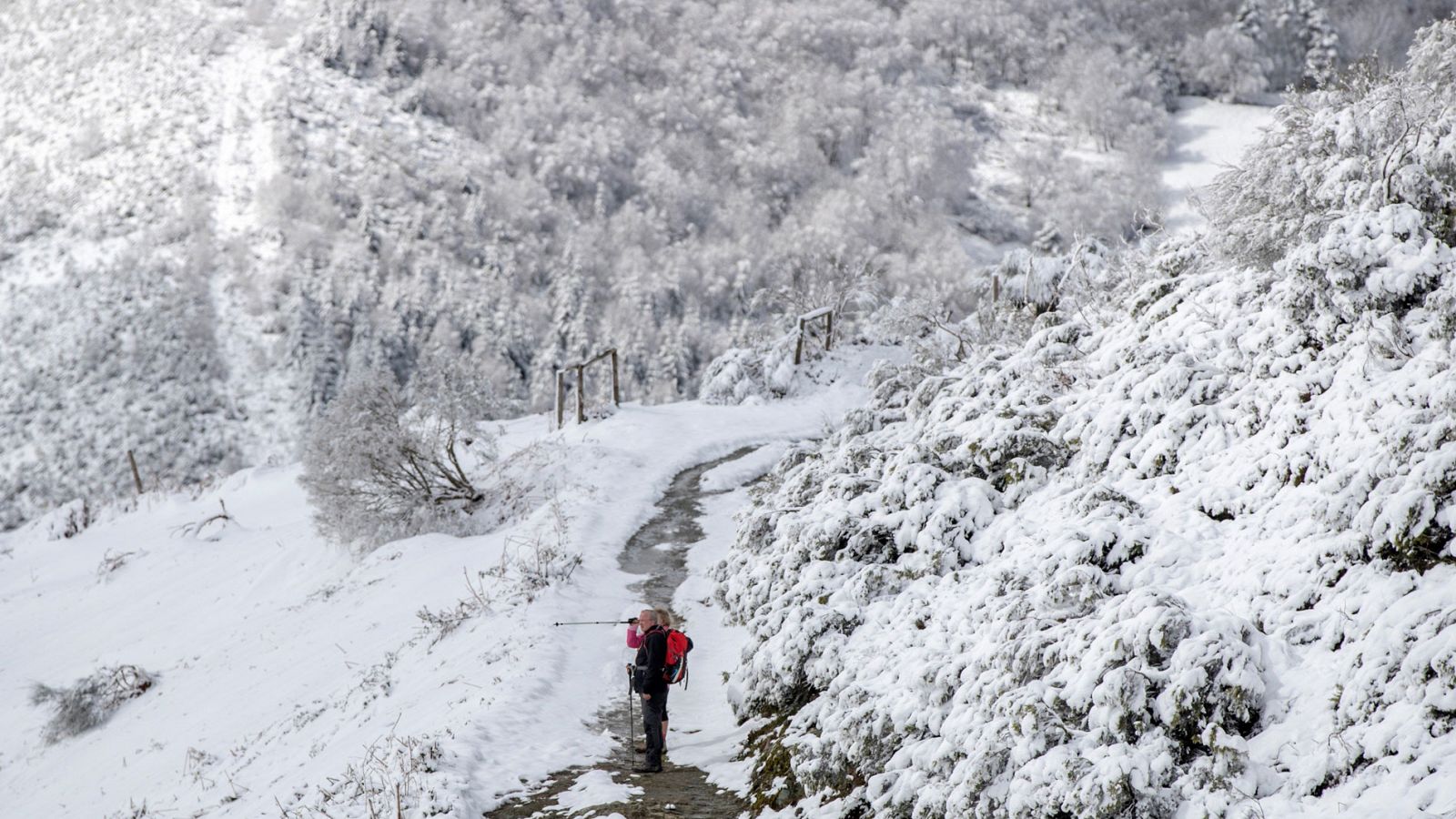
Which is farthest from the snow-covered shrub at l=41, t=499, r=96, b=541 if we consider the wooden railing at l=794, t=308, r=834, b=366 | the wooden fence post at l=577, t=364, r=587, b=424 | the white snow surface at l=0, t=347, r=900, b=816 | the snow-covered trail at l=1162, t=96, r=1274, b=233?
the snow-covered trail at l=1162, t=96, r=1274, b=233

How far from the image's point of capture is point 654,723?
8.06 meters

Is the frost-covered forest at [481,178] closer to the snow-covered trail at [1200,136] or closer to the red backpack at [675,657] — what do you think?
the snow-covered trail at [1200,136]

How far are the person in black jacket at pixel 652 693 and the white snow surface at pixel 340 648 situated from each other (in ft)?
1.15

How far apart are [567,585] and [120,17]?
156326 mm

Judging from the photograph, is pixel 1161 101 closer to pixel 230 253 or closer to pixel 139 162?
pixel 230 253

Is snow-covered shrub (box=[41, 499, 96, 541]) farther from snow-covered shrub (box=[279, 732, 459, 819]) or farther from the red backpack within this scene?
the red backpack

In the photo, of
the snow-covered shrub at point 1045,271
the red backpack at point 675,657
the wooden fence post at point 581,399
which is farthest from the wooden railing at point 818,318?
the red backpack at point 675,657

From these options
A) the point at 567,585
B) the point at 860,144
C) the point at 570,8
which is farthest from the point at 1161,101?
the point at 567,585

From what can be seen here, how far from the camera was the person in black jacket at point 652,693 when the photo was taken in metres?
7.97

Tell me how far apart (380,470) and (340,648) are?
447 cm

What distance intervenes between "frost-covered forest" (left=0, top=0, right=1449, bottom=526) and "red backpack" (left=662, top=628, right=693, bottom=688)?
45.2 metres

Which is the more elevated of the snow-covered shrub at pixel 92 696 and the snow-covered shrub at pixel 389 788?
the snow-covered shrub at pixel 389 788

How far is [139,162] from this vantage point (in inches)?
4225

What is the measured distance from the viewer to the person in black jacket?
7.97 metres
